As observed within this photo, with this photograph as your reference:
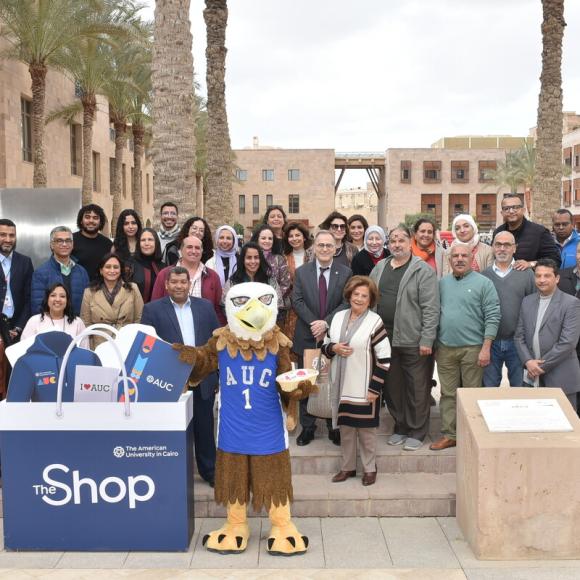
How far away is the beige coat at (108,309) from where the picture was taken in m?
5.40

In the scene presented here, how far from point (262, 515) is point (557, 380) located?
249 cm

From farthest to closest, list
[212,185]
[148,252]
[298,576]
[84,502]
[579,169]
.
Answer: [579,169]
[212,185]
[148,252]
[84,502]
[298,576]

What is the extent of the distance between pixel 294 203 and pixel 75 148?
119 feet

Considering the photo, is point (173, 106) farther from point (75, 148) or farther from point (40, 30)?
point (75, 148)

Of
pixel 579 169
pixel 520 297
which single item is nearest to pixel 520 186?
Result: pixel 579 169

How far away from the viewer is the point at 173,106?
835cm

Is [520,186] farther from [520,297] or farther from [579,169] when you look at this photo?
[520,297]

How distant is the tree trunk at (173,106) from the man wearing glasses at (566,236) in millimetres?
4523

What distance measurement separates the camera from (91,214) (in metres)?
6.35

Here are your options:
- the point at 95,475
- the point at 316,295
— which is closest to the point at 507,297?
the point at 316,295

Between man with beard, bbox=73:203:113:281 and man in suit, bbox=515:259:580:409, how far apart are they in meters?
3.92

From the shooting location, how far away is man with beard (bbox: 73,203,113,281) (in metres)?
6.29

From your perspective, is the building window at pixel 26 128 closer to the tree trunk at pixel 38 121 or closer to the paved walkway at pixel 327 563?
the tree trunk at pixel 38 121

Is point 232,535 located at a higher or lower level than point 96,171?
lower
